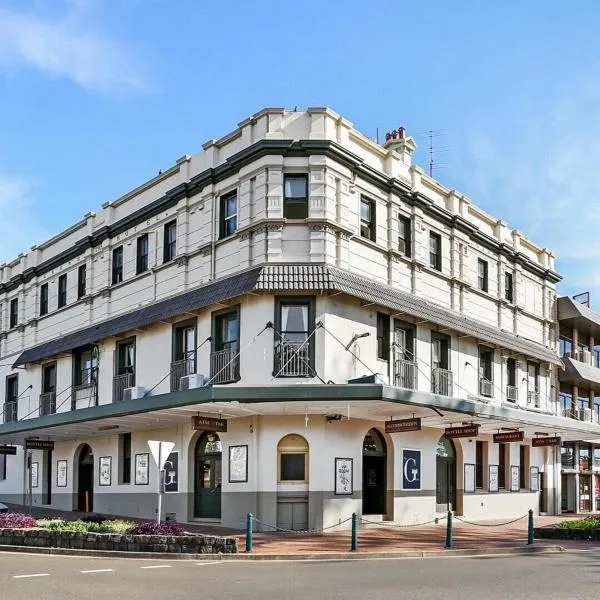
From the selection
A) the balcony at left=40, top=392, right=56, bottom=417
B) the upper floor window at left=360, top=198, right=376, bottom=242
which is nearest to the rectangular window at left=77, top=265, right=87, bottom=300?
the balcony at left=40, top=392, right=56, bottom=417

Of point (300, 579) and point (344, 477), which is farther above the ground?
point (344, 477)

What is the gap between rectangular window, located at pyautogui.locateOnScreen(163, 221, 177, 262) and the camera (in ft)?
94.3

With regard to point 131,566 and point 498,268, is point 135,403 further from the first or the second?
point 498,268

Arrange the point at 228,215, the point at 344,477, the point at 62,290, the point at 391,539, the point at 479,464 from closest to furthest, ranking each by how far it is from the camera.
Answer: the point at 391,539 < the point at 344,477 < the point at 228,215 < the point at 479,464 < the point at 62,290

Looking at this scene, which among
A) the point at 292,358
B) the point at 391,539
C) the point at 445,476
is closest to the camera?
the point at 391,539

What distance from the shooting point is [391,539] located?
21.8 meters

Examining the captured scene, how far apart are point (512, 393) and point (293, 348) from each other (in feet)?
41.6

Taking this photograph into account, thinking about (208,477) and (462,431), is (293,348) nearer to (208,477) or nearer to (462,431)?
(208,477)

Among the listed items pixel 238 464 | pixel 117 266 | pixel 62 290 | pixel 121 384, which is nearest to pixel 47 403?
pixel 62 290

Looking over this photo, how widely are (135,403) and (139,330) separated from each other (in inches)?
204

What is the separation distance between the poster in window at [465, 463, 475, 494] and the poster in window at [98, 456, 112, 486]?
12440mm

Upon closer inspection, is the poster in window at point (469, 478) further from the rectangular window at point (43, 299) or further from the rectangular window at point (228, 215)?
the rectangular window at point (43, 299)

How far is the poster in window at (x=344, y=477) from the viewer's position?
24.0 m

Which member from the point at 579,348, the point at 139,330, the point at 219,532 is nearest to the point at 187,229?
the point at 139,330
